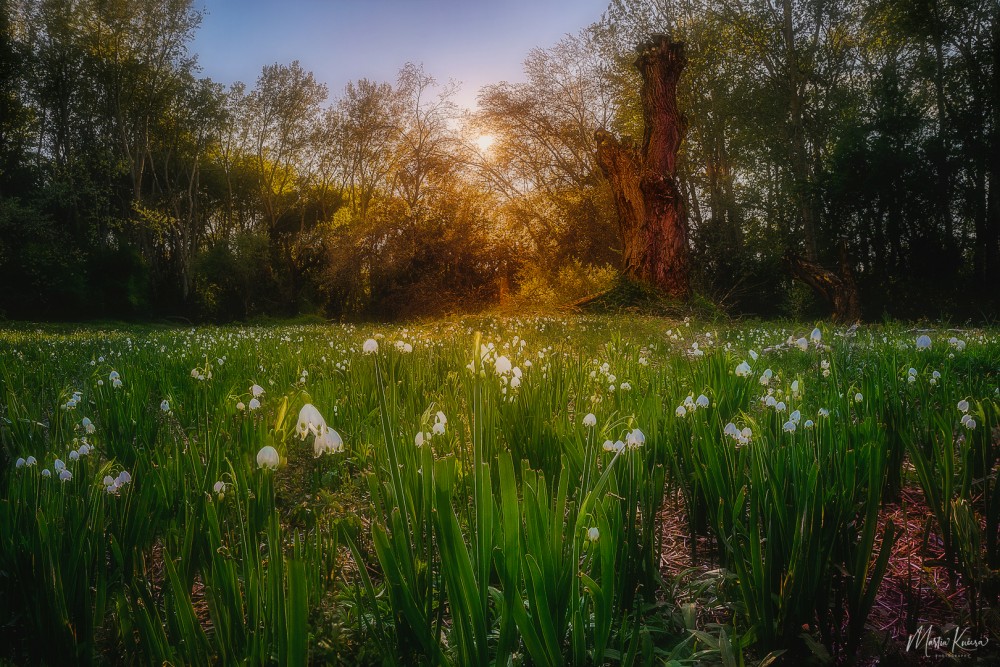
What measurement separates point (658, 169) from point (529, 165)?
1226cm

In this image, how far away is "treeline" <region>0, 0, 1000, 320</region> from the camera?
16484 millimetres

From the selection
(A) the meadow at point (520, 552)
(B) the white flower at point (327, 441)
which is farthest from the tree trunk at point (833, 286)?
(B) the white flower at point (327, 441)

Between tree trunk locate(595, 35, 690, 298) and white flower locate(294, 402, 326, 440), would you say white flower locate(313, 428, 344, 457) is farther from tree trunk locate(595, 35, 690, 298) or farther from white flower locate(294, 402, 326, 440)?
tree trunk locate(595, 35, 690, 298)

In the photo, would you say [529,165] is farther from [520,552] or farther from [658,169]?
[520,552]

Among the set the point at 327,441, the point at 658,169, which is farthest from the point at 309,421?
the point at 658,169

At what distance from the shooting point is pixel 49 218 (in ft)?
83.4

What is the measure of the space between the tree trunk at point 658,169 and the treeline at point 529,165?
129 inches

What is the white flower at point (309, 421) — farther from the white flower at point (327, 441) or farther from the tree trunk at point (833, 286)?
the tree trunk at point (833, 286)

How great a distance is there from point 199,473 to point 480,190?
77.2 ft

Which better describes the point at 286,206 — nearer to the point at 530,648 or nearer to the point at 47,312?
the point at 47,312

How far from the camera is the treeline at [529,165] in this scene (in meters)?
16.5

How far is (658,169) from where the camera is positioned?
14531 mm

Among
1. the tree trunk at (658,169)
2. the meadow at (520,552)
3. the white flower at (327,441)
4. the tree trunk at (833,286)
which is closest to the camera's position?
the meadow at (520,552)

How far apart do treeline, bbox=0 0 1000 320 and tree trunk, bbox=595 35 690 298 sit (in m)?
3.29
